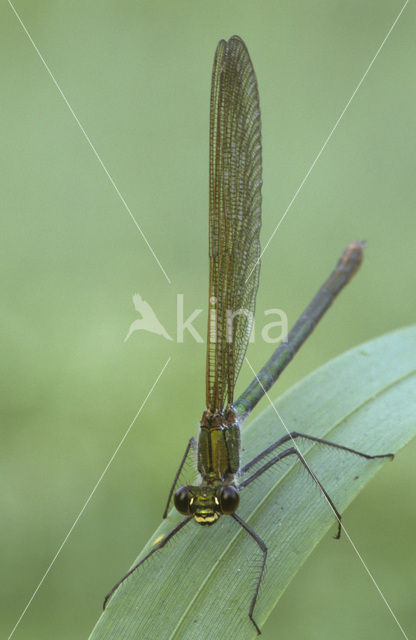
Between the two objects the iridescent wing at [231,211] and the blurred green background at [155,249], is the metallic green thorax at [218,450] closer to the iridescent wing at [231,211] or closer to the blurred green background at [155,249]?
the iridescent wing at [231,211]

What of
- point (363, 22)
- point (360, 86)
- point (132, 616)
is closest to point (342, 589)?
point (132, 616)

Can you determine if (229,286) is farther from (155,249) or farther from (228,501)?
(155,249)

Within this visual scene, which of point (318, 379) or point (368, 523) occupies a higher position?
point (318, 379)

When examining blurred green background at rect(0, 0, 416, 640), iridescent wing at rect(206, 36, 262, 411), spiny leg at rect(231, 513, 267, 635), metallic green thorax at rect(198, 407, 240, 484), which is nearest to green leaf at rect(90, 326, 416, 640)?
spiny leg at rect(231, 513, 267, 635)

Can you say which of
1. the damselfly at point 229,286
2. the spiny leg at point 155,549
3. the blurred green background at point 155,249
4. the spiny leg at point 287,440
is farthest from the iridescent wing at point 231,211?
the blurred green background at point 155,249

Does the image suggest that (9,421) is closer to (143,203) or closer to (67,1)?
(143,203)

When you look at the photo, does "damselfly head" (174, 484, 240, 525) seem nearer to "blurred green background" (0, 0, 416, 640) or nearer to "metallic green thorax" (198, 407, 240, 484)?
"metallic green thorax" (198, 407, 240, 484)

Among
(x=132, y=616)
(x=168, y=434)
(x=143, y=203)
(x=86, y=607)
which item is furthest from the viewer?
(x=143, y=203)
